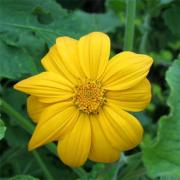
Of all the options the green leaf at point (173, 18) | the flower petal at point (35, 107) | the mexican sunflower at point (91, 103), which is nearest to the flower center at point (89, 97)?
the mexican sunflower at point (91, 103)

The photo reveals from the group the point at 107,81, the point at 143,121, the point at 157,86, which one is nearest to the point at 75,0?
the point at 157,86

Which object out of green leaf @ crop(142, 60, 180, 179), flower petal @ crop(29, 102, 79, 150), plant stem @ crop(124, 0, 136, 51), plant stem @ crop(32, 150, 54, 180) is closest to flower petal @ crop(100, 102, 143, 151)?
flower petal @ crop(29, 102, 79, 150)

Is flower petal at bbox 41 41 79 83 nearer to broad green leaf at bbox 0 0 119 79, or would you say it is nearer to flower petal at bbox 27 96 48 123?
flower petal at bbox 27 96 48 123

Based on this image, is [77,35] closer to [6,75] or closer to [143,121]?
[6,75]

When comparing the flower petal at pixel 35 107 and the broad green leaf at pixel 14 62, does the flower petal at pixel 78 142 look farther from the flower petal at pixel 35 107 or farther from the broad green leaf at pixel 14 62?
the broad green leaf at pixel 14 62

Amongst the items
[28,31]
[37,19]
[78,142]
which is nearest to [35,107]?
[78,142]

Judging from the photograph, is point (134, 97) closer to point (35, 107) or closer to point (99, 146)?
point (99, 146)

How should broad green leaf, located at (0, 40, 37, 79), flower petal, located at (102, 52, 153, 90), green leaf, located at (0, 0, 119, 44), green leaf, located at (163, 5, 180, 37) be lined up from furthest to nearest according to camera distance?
green leaf, located at (163, 5, 180, 37), green leaf, located at (0, 0, 119, 44), broad green leaf, located at (0, 40, 37, 79), flower petal, located at (102, 52, 153, 90)
